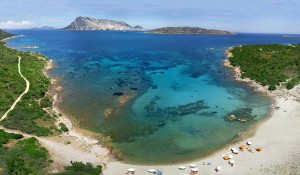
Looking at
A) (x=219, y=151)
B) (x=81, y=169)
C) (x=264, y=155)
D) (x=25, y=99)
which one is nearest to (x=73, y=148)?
(x=81, y=169)

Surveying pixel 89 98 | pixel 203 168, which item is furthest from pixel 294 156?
pixel 89 98

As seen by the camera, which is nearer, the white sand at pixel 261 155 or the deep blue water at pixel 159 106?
the white sand at pixel 261 155

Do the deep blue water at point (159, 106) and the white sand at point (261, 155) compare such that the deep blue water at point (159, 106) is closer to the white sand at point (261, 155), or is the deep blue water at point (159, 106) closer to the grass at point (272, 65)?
the white sand at point (261, 155)

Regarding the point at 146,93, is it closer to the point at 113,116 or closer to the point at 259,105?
the point at 113,116

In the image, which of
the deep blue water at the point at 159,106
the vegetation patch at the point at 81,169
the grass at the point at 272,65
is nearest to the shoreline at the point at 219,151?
the vegetation patch at the point at 81,169

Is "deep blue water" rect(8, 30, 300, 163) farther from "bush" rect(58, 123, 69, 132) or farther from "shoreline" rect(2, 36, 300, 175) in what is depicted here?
"bush" rect(58, 123, 69, 132)
